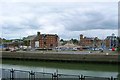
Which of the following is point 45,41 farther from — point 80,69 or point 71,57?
point 80,69

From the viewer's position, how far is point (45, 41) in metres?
85.6

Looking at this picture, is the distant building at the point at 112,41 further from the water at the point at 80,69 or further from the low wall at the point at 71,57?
the water at the point at 80,69

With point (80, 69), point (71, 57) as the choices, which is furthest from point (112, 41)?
point (80, 69)

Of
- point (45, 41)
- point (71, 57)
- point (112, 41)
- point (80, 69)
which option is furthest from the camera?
point (45, 41)

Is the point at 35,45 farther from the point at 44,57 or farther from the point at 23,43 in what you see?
the point at 44,57

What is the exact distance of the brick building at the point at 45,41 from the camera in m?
84.4

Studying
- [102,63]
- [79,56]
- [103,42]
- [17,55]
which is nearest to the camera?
[102,63]

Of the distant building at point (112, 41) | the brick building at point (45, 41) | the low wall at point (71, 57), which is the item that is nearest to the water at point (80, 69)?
the low wall at point (71, 57)

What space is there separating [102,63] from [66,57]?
6315mm

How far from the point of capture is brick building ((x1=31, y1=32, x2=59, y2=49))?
84.4 m

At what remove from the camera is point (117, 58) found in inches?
1358

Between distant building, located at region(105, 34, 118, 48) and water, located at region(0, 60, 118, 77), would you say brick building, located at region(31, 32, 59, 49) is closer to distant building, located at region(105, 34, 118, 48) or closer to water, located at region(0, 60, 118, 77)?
distant building, located at region(105, 34, 118, 48)

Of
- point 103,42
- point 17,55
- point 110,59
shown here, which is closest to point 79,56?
point 110,59

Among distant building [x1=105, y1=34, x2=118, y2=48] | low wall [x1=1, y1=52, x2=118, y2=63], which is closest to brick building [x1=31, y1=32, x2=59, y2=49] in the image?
distant building [x1=105, y1=34, x2=118, y2=48]
